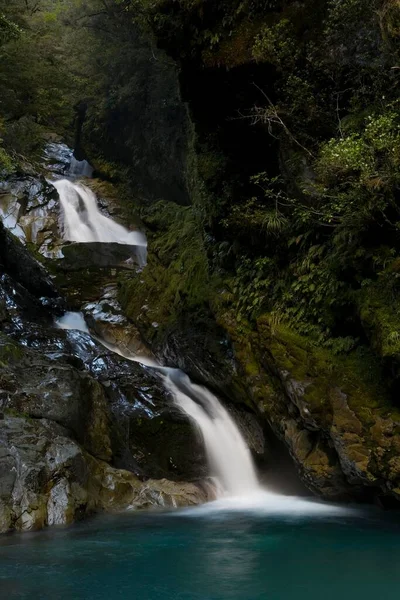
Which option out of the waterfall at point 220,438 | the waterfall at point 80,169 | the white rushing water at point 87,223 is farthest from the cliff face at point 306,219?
the waterfall at point 80,169

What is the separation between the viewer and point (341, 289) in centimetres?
820

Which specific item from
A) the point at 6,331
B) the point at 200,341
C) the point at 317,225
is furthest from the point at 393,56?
the point at 6,331

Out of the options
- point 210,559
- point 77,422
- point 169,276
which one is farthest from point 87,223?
point 210,559

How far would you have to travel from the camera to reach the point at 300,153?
915cm

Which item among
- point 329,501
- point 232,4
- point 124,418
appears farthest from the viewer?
point 124,418

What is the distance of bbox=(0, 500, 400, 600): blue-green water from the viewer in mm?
4980

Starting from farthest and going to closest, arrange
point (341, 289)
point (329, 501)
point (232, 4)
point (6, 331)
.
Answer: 1. point (6, 331)
2. point (232, 4)
3. point (329, 501)
4. point (341, 289)

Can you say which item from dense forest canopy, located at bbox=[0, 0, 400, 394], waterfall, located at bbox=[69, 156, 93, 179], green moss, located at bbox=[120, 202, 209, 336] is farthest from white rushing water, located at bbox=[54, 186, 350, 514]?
waterfall, located at bbox=[69, 156, 93, 179]

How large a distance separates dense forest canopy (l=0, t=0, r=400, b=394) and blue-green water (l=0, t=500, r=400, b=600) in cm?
255

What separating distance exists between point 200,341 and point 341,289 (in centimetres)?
473

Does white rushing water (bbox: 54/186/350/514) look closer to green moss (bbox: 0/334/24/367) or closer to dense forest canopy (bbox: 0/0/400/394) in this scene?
dense forest canopy (bbox: 0/0/400/394)

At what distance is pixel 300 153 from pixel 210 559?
666 centimetres

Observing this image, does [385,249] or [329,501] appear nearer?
[385,249]

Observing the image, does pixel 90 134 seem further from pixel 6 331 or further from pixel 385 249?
pixel 385 249
